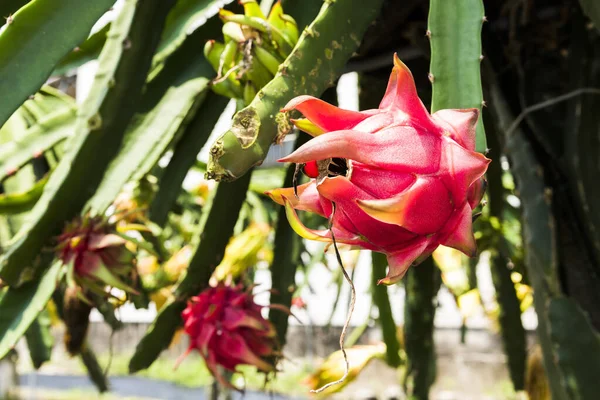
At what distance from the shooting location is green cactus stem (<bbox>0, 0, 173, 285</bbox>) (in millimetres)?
750

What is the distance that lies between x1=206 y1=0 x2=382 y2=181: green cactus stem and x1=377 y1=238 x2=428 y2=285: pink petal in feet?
0.43

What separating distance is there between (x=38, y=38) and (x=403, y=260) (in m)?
0.45

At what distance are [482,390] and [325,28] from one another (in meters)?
4.25

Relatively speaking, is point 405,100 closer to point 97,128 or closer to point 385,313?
point 97,128

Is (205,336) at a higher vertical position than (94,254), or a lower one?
lower

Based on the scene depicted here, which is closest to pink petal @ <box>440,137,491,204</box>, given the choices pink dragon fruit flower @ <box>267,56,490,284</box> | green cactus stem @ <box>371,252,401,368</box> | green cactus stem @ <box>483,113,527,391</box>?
pink dragon fruit flower @ <box>267,56,490,284</box>

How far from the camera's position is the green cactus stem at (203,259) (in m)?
0.90

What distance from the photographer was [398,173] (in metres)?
0.41

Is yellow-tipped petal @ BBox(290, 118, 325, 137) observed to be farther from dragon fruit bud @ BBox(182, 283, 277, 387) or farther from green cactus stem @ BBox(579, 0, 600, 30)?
dragon fruit bud @ BBox(182, 283, 277, 387)

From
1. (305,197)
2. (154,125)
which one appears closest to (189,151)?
(154,125)

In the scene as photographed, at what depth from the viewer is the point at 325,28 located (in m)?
0.61

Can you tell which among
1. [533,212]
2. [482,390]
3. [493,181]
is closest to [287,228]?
[533,212]

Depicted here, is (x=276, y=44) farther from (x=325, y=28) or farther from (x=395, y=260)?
(x=395, y=260)

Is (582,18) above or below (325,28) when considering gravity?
below
